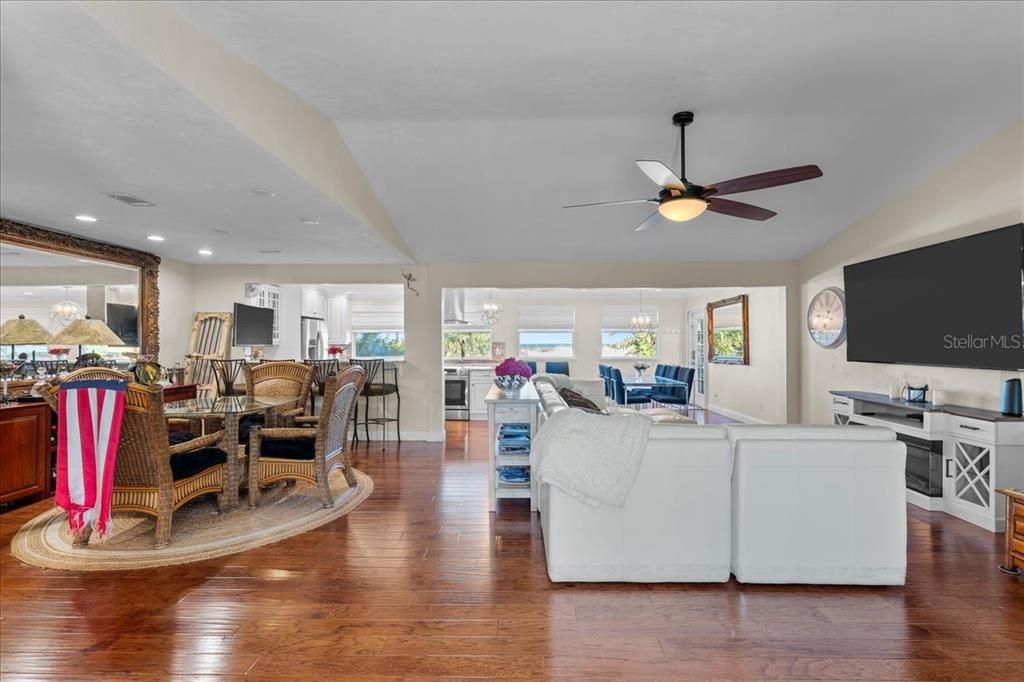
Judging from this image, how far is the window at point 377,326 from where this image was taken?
32.1 feet

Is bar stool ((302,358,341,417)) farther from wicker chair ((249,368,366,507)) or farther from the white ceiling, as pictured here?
wicker chair ((249,368,366,507))

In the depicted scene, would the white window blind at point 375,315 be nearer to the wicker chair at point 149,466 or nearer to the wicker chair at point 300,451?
the wicker chair at point 300,451

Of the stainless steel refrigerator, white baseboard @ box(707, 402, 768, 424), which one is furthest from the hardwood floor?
the stainless steel refrigerator

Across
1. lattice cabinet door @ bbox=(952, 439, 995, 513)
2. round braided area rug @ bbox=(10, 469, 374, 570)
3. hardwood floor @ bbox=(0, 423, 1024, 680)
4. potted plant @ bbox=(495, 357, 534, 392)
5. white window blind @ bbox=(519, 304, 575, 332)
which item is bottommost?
hardwood floor @ bbox=(0, 423, 1024, 680)

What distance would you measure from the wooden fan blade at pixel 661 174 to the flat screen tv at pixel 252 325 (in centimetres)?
532

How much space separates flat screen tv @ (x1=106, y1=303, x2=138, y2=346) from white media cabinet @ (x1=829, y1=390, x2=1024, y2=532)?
723 cm

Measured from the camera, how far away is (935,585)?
8.55 ft

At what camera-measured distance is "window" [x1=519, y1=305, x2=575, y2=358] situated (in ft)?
32.9

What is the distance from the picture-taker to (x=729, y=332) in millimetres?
8633

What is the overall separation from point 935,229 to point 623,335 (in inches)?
243

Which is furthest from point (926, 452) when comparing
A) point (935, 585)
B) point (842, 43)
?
point (842, 43)

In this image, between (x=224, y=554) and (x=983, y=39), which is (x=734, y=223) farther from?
(x=224, y=554)

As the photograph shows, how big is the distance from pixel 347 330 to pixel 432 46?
7.69 meters

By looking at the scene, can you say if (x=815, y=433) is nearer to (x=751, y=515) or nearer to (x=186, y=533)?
(x=751, y=515)
